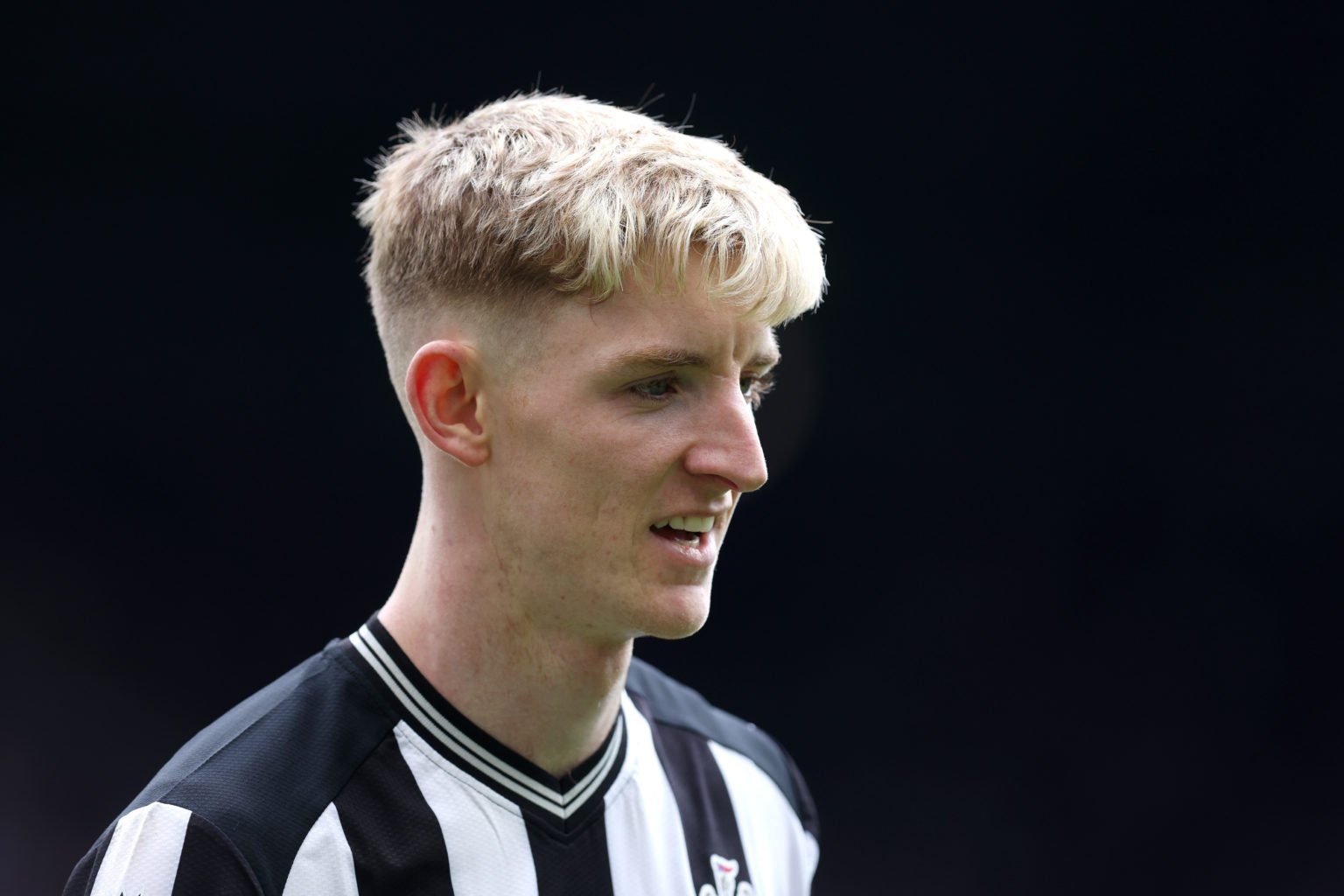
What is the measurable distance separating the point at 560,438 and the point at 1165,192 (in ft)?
10.8

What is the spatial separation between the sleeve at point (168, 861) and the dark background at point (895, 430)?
8.97 feet

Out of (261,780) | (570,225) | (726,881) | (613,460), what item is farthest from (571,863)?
(570,225)

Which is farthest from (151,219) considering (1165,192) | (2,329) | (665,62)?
(1165,192)

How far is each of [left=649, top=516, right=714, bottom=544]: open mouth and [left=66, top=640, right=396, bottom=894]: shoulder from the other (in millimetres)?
356

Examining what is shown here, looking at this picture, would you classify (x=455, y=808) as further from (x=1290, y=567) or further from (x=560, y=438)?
(x=1290, y=567)

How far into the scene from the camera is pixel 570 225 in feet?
4.15

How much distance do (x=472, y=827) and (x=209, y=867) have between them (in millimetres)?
289

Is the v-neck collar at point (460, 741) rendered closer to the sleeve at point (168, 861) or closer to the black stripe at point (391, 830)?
the black stripe at point (391, 830)

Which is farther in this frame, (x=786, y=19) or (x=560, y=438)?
(x=786, y=19)

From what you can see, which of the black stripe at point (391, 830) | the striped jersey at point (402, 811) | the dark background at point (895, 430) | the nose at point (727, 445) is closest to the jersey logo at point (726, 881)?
the striped jersey at point (402, 811)

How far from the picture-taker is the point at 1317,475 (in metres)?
3.96

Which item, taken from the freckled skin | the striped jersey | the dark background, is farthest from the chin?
the dark background

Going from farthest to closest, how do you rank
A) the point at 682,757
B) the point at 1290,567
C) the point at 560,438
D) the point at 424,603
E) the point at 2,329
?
1. the point at 1290,567
2. the point at 2,329
3. the point at 682,757
4. the point at 424,603
5. the point at 560,438

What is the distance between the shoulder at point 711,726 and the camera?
1.71 m
